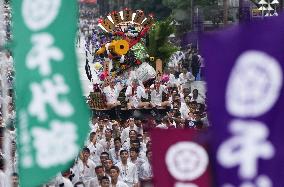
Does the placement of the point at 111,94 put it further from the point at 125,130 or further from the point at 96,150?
the point at 96,150

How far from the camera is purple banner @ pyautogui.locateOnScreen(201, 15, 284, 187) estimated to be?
375cm

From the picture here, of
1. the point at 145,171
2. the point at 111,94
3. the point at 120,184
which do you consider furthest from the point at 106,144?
the point at 111,94

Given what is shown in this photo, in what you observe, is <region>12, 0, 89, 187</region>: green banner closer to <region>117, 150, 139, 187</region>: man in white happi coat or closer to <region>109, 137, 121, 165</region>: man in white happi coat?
<region>117, 150, 139, 187</region>: man in white happi coat

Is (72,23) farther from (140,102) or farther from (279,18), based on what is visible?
(140,102)

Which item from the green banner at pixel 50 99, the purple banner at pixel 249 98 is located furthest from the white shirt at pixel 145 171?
the purple banner at pixel 249 98

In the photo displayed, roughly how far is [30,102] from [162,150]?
56.3 inches

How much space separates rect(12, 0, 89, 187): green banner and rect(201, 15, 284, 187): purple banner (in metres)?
1.57

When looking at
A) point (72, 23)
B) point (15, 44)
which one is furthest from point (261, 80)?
point (15, 44)

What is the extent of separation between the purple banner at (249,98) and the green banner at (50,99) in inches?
61.9

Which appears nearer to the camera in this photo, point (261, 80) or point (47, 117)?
point (261, 80)

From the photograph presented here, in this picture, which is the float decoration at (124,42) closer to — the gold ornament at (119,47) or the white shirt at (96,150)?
the gold ornament at (119,47)

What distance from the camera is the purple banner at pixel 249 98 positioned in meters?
3.75

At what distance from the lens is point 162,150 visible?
4.23 metres

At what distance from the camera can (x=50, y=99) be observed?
524cm
